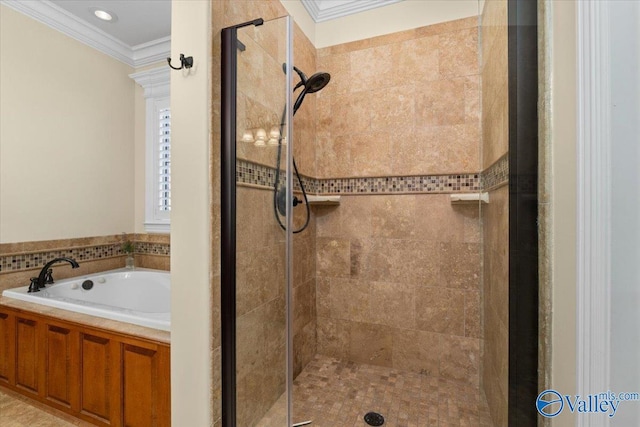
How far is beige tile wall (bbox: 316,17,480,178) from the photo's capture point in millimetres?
1937

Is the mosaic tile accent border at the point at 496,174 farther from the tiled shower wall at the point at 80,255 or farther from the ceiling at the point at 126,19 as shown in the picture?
the tiled shower wall at the point at 80,255

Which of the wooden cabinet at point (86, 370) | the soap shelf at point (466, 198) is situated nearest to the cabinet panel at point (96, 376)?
the wooden cabinet at point (86, 370)

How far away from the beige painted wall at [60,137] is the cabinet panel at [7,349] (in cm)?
66

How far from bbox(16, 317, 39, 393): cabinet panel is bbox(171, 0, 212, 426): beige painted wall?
1.23 meters

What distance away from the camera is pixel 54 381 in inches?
66.8

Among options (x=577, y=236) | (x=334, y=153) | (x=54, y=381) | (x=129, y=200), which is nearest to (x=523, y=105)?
(x=577, y=236)

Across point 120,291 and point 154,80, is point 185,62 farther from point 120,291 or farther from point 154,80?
point 120,291

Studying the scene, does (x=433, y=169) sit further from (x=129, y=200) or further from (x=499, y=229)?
(x=129, y=200)

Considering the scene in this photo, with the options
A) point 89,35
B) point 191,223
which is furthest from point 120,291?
point 89,35

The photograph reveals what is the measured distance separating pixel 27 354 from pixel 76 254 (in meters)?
1.02

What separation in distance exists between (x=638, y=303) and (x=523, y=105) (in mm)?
587

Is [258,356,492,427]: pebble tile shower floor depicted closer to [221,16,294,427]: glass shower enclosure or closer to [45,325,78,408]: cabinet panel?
[221,16,294,427]: glass shower enclosure

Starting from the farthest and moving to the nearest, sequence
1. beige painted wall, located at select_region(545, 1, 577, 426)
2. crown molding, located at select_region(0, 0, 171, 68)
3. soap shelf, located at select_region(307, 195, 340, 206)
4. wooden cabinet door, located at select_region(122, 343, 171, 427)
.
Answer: crown molding, located at select_region(0, 0, 171, 68) < soap shelf, located at select_region(307, 195, 340, 206) < wooden cabinet door, located at select_region(122, 343, 171, 427) < beige painted wall, located at select_region(545, 1, 577, 426)

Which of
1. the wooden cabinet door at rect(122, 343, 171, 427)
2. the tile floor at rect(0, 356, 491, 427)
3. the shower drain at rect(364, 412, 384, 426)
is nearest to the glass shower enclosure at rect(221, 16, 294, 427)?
the tile floor at rect(0, 356, 491, 427)
